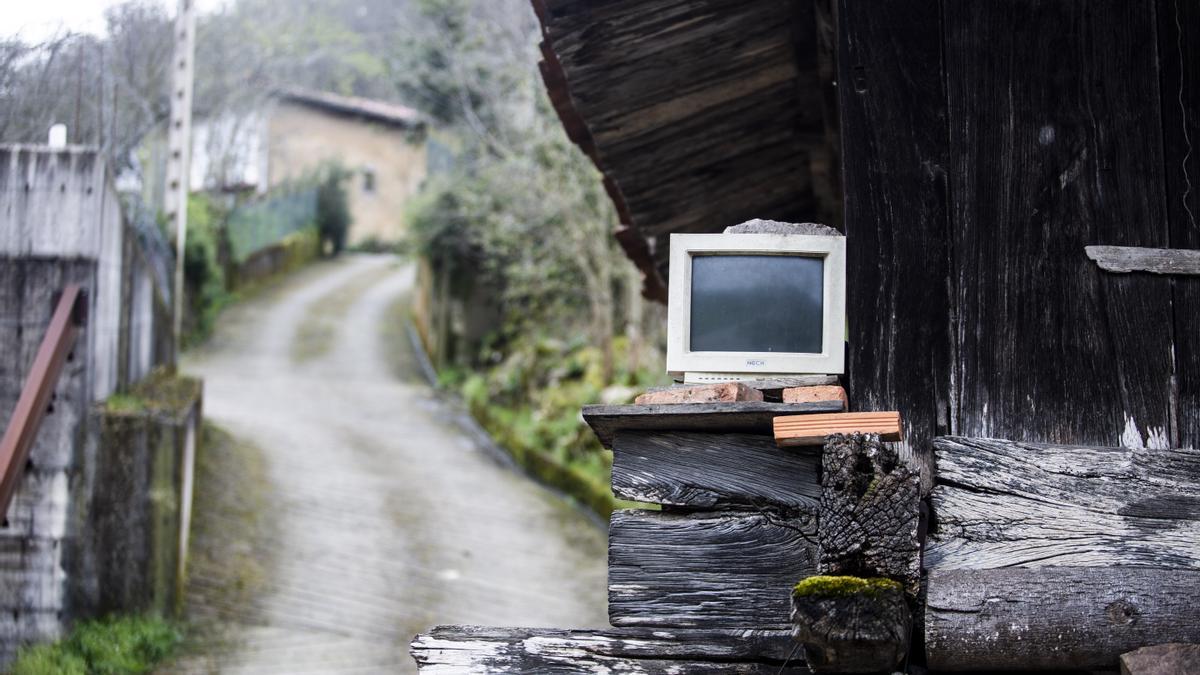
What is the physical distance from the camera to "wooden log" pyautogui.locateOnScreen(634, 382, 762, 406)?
3480 mm

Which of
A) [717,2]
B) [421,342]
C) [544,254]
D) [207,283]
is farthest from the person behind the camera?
[421,342]

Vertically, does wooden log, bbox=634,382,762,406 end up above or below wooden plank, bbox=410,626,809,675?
above

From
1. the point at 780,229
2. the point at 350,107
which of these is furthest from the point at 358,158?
the point at 780,229

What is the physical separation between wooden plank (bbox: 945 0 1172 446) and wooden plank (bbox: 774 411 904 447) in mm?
445

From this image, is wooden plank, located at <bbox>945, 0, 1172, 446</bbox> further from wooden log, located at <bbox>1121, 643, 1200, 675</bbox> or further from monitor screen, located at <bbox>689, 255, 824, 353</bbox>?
wooden log, located at <bbox>1121, 643, 1200, 675</bbox>

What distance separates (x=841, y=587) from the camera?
2.99 metres

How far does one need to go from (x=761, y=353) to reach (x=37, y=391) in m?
5.91

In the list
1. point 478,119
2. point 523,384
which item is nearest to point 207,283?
point 478,119

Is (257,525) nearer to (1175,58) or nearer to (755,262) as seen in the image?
(755,262)

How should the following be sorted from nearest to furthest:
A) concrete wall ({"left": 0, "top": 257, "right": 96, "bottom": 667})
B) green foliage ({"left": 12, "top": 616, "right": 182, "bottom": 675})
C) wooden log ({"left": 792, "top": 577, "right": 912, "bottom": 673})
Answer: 1. wooden log ({"left": 792, "top": 577, "right": 912, "bottom": 673})
2. green foliage ({"left": 12, "top": 616, "right": 182, "bottom": 675})
3. concrete wall ({"left": 0, "top": 257, "right": 96, "bottom": 667})

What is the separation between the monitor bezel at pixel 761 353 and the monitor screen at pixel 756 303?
23 millimetres

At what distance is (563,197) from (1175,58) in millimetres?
12350

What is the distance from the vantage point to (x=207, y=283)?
22.2m

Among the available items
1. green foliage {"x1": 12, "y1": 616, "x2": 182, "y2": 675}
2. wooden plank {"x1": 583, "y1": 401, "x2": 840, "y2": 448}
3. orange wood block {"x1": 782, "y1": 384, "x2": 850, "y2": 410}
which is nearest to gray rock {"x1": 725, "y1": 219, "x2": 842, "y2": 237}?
orange wood block {"x1": 782, "y1": 384, "x2": 850, "y2": 410}
